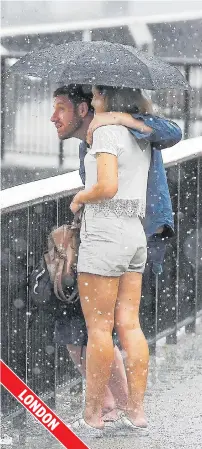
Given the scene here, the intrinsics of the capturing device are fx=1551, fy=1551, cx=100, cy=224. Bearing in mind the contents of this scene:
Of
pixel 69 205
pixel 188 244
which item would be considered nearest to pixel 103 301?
pixel 69 205

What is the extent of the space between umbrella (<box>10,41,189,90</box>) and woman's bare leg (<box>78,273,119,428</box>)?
0.97 m

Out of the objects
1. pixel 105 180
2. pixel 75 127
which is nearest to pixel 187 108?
pixel 75 127

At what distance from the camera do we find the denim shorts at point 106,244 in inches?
295

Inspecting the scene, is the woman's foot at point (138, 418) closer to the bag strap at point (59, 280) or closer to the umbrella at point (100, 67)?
the bag strap at point (59, 280)

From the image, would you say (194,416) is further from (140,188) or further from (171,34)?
(171,34)

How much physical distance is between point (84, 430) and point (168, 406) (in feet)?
2.61

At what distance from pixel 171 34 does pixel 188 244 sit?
995cm

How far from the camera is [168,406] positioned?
8422 millimetres

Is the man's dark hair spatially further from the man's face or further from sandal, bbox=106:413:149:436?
sandal, bbox=106:413:149:436

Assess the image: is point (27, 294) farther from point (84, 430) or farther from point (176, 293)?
point (176, 293)

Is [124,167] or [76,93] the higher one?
[76,93]

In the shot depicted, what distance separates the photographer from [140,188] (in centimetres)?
762

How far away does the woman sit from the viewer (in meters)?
7.44

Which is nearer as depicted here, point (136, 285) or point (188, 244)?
point (136, 285)
